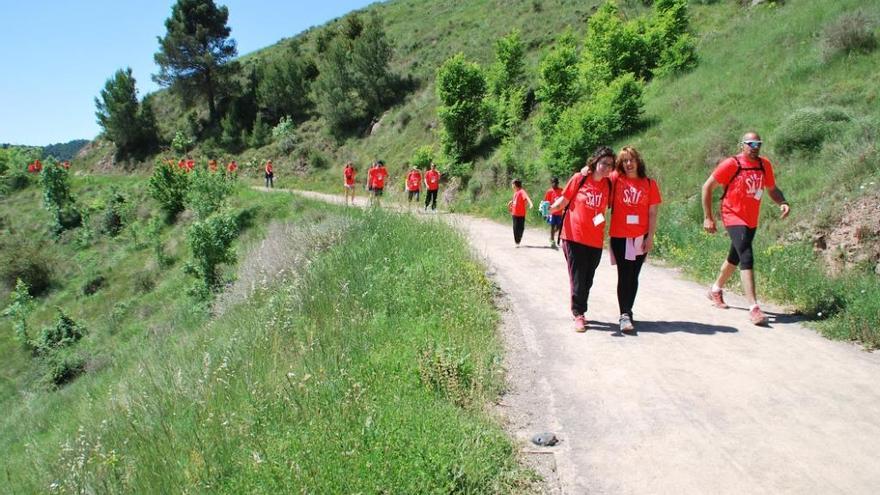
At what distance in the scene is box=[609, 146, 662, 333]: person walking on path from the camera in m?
6.00

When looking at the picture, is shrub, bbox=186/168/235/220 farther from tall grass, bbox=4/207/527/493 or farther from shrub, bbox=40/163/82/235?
tall grass, bbox=4/207/527/493

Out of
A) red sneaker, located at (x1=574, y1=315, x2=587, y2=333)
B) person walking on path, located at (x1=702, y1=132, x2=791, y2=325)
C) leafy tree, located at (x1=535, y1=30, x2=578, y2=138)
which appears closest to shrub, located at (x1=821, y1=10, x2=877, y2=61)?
leafy tree, located at (x1=535, y1=30, x2=578, y2=138)

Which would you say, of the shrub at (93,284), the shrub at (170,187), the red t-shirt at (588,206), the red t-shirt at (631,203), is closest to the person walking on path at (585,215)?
the red t-shirt at (588,206)

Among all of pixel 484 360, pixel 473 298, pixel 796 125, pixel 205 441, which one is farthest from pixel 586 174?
pixel 796 125

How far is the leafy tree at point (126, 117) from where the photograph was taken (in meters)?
57.8

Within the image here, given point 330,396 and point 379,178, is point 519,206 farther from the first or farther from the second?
point 330,396

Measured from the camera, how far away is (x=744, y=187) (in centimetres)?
652

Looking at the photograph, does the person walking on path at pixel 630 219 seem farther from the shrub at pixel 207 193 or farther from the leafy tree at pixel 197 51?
the leafy tree at pixel 197 51

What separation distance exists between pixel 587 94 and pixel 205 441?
20931 millimetres

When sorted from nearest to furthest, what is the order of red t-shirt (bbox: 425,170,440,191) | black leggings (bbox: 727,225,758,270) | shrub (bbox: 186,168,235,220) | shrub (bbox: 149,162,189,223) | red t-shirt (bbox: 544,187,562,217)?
1. black leggings (bbox: 727,225,758,270)
2. red t-shirt (bbox: 544,187,562,217)
3. red t-shirt (bbox: 425,170,440,191)
4. shrub (bbox: 186,168,235,220)
5. shrub (bbox: 149,162,189,223)

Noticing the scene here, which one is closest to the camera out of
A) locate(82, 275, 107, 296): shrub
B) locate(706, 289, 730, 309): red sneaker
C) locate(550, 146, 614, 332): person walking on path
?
locate(550, 146, 614, 332): person walking on path

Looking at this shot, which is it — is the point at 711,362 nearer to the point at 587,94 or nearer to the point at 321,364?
the point at 321,364

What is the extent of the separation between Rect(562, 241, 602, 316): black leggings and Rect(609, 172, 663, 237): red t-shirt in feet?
1.04

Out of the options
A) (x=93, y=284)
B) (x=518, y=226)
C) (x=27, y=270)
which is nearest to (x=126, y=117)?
(x=27, y=270)
